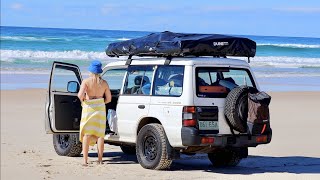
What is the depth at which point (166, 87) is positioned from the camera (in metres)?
10.5

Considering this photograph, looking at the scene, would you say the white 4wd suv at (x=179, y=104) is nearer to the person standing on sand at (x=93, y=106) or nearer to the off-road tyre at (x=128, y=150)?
the person standing on sand at (x=93, y=106)

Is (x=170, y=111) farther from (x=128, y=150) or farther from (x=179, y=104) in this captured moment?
(x=128, y=150)

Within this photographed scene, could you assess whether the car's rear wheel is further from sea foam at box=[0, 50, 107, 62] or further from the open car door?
sea foam at box=[0, 50, 107, 62]

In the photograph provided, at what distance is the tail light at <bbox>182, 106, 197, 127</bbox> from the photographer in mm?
9914

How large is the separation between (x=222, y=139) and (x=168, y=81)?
1174 millimetres

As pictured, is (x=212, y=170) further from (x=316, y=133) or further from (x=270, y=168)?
(x=316, y=133)

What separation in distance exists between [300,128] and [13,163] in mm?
7762

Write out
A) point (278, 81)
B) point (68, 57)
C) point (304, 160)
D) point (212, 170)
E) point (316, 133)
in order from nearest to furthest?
1. point (212, 170)
2. point (304, 160)
3. point (316, 133)
4. point (278, 81)
5. point (68, 57)

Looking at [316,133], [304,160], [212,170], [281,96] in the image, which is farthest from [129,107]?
[281,96]

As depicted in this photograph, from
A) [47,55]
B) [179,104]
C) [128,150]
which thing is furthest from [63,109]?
[47,55]


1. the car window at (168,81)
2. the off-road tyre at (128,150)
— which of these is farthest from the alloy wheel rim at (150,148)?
the off-road tyre at (128,150)

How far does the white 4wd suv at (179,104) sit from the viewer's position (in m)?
10.0

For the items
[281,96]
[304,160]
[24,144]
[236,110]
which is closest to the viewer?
[236,110]

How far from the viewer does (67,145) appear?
12.0m
